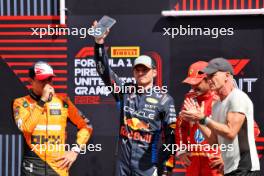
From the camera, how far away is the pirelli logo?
4438 mm

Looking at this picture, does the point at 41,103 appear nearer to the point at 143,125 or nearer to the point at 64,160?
the point at 64,160

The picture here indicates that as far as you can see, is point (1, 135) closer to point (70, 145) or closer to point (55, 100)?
point (70, 145)

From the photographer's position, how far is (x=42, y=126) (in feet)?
12.6

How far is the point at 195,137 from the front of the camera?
150 inches

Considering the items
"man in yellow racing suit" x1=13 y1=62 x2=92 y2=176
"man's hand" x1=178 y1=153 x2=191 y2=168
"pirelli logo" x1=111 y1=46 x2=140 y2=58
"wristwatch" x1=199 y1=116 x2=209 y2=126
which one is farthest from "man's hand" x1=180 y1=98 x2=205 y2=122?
"pirelli logo" x1=111 y1=46 x2=140 y2=58

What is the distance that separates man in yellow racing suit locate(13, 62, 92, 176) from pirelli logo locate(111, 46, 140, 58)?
787 millimetres

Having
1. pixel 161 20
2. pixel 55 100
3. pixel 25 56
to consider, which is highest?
pixel 161 20

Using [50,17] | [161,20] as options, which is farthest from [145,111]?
[50,17]

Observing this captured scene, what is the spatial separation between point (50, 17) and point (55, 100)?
3.07ft

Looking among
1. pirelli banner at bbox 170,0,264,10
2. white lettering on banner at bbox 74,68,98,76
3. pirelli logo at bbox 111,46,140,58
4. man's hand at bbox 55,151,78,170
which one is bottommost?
man's hand at bbox 55,151,78,170

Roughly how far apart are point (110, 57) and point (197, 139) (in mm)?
1154

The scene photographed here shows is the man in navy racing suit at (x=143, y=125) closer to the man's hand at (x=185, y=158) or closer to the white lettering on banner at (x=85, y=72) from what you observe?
the man's hand at (x=185, y=158)

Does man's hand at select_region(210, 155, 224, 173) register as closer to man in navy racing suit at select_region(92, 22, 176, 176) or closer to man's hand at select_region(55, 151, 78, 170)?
man in navy racing suit at select_region(92, 22, 176, 176)

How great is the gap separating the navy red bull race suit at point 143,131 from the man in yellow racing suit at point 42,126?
0.45 metres
